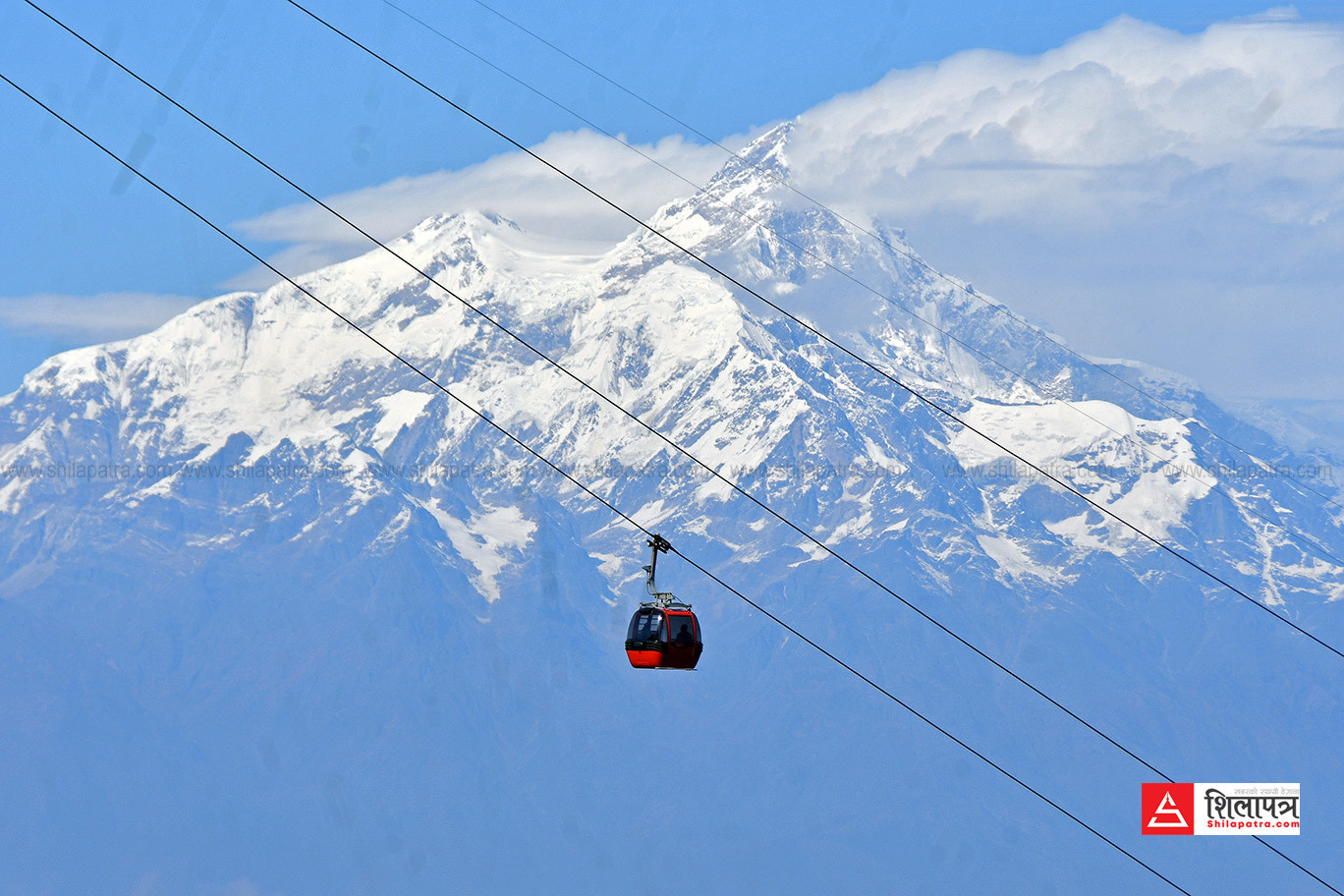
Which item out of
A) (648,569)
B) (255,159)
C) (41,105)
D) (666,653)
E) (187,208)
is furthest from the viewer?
(666,653)

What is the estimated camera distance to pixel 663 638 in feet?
176

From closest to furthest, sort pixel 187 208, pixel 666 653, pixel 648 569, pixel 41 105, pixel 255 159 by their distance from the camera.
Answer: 1. pixel 255 159
2. pixel 41 105
3. pixel 187 208
4. pixel 648 569
5. pixel 666 653

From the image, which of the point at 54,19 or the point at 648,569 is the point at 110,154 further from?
the point at 648,569

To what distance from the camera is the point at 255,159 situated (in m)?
32.9

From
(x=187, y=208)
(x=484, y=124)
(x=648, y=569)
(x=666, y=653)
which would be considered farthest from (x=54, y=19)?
(x=666, y=653)

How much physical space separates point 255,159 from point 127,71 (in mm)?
4276

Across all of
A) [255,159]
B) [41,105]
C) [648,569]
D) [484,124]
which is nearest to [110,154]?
[41,105]

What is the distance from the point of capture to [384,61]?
119ft

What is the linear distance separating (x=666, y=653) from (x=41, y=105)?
26.7 meters

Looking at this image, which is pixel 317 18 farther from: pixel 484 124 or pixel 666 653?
pixel 666 653

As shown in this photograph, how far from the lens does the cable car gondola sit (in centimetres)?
5366

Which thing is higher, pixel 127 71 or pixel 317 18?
pixel 317 18

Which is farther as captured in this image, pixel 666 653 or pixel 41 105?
pixel 666 653

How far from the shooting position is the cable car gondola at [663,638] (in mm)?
53656
